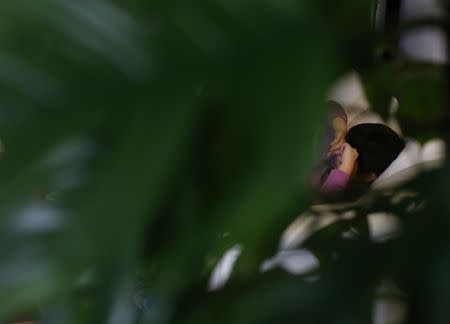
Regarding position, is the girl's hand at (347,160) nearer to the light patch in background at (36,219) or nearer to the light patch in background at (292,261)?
the light patch in background at (292,261)

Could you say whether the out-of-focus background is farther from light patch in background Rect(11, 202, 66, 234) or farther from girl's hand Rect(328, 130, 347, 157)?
girl's hand Rect(328, 130, 347, 157)

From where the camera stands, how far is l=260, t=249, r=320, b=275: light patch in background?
0.36 m

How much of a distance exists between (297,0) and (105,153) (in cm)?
9

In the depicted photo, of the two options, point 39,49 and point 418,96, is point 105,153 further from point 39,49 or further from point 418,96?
point 418,96

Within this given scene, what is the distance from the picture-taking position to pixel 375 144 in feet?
1.98

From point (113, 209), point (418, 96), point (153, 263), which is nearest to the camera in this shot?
point (113, 209)

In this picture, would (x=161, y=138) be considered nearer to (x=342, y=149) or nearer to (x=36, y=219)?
(x=36, y=219)

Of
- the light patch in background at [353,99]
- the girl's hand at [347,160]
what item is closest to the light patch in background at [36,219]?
the light patch in background at [353,99]

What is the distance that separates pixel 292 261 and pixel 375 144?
0.25 metres

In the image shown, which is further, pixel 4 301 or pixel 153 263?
pixel 153 263

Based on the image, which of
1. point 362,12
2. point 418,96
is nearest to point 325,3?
point 362,12

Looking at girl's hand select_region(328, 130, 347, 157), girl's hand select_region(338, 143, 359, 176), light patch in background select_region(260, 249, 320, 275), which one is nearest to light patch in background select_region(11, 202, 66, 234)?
light patch in background select_region(260, 249, 320, 275)

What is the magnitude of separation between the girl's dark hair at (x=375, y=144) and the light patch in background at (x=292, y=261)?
0.23 metres

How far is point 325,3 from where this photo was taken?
243 mm
